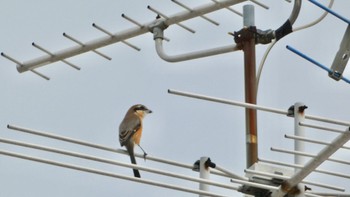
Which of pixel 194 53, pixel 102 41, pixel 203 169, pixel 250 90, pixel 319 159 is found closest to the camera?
pixel 319 159

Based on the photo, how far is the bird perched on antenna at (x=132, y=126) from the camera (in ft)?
31.2

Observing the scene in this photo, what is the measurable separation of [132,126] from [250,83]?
2.85 metres

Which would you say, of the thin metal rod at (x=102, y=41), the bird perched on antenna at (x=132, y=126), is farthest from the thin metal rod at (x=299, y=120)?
the bird perched on antenna at (x=132, y=126)

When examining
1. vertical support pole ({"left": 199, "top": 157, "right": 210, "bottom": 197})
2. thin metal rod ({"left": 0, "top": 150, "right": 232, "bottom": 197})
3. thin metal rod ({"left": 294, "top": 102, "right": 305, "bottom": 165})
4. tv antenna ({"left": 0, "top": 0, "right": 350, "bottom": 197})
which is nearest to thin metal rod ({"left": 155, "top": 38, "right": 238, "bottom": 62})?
tv antenna ({"left": 0, "top": 0, "right": 350, "bottom": 197})

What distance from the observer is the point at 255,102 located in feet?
23.9

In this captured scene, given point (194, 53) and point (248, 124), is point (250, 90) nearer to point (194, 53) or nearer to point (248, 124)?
point (248, 124)

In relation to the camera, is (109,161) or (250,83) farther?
(250,83)

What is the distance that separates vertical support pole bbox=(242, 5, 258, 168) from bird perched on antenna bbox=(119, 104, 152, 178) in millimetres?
1877

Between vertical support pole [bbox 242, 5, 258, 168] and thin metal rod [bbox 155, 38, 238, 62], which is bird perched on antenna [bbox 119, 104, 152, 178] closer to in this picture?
thin metal rod [bbox 155, 38, 238, 62]

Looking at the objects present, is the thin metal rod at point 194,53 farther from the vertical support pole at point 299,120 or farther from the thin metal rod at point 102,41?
the vertical support pole at point 299,120

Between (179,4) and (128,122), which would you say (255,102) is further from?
(128,122)

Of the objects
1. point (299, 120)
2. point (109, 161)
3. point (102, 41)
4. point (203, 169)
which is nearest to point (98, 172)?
point (109, 161)

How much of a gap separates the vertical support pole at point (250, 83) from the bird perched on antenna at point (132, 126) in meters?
1.88

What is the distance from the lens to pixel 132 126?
10.1 m
